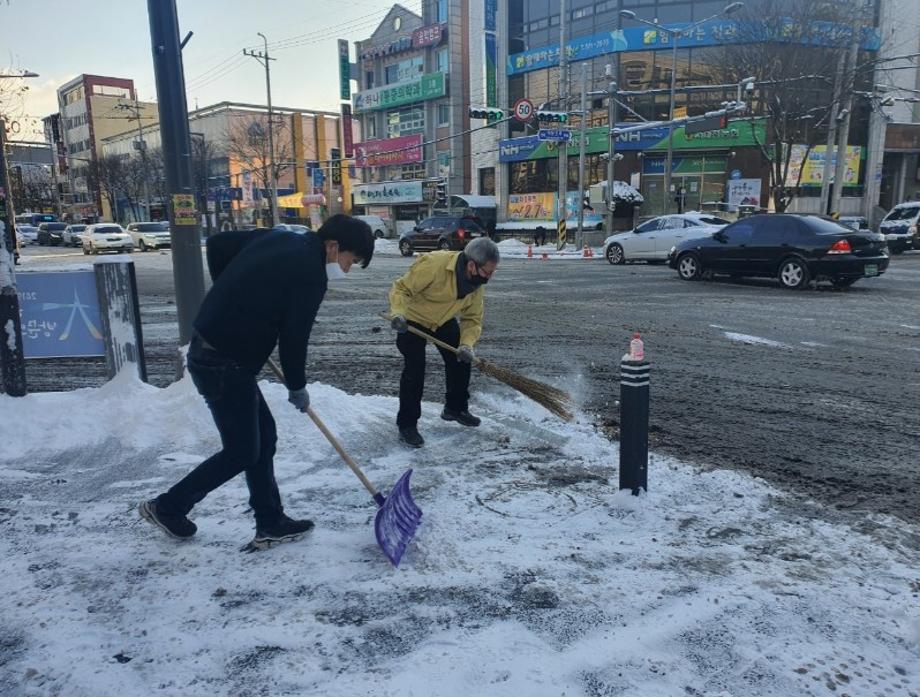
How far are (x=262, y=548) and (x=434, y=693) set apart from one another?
4.50 feet

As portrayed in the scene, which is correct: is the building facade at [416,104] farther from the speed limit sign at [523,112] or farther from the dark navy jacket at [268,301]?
the dark navy jacket at [268,301]

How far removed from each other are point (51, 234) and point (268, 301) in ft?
169

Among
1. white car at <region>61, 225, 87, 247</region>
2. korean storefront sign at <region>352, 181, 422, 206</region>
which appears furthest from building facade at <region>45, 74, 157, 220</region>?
korean storefront sign at <region>352, 181, 422, 206</region>

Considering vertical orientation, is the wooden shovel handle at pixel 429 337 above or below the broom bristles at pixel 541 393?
above

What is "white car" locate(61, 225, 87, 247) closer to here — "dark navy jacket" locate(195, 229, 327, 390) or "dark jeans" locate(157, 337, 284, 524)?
"dark jeans" locate(157, 337, 284, 524)

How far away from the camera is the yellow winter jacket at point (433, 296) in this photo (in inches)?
186

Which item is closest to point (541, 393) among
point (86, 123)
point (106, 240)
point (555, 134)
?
point (555, 134)

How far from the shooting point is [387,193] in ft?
156

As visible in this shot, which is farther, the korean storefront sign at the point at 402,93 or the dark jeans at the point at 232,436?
the korean storefront sign at the point at 402,93

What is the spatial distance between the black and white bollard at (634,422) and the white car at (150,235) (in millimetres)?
36310

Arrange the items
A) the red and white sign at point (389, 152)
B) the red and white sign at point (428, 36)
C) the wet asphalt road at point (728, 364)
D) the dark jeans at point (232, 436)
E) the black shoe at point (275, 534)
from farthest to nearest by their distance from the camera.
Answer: the red and white sign at point (389, 152) → the red and white sign at point (428, 36) → the wet asphalt road at point (728, 364) → the black shoe at point (275, 534) → the dark jeans at point (232, 436)

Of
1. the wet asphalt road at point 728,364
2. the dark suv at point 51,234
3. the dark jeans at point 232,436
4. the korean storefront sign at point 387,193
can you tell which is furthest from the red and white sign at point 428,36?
the dark jeans at point 232,436

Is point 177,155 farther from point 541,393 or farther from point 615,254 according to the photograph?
point 615,254

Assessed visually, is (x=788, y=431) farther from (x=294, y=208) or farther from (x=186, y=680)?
(x=294, y=208)
